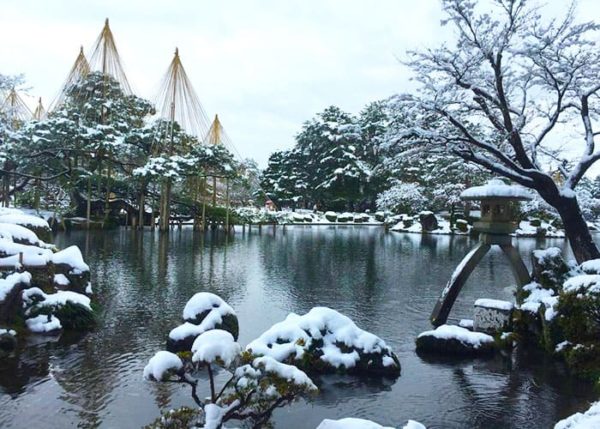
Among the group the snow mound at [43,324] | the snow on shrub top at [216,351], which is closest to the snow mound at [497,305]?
the snow on shrub top at [216,351]

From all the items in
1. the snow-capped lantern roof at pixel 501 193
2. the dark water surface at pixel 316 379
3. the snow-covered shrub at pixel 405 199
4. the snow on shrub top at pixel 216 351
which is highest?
the snow-covered shrub at pixel 405 199

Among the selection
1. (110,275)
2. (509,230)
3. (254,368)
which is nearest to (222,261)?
(110,275)

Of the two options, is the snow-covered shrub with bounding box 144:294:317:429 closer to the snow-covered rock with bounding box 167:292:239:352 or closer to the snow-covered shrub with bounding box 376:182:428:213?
the snow-covered rock with bounding box 167:292:239:352

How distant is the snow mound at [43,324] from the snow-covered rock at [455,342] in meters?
5.90

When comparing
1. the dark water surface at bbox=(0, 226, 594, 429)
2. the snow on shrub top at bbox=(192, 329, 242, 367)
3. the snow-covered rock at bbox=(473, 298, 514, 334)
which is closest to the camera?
the snow on shrub top at bbox=(192, 329, 242, 367)

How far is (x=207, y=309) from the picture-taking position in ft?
25.0

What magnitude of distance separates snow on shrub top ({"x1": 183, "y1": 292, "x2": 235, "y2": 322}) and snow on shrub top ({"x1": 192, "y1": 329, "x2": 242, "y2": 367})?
151 inches

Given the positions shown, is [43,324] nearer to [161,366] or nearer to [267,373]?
[161,366]

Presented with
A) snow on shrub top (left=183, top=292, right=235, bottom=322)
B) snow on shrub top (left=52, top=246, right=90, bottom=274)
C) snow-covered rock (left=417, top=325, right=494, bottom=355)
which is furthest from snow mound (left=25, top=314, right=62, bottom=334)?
snow-covered rock (left=417, top=325, right=494, bottom=355)

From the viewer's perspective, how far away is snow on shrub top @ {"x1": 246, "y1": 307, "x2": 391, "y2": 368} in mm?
6230

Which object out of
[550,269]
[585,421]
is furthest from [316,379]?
[550,269]

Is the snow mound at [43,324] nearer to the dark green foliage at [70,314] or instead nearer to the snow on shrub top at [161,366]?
the dark green foliage at [70,314]

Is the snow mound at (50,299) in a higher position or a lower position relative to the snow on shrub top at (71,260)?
lower

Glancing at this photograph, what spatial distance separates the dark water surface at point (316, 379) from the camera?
5145 millimetres
